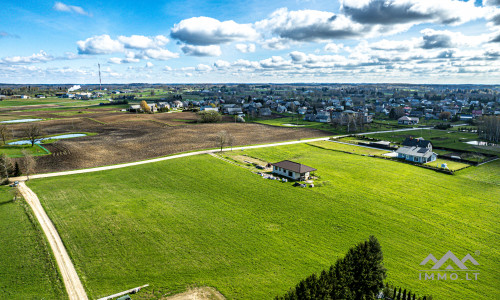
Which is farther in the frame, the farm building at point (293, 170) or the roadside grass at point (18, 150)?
the roadside grass at point (18, 150)

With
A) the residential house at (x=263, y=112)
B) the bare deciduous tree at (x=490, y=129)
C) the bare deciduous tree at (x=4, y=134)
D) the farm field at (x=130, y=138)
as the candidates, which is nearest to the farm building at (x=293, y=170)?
the farm field at (x=130, y=138)

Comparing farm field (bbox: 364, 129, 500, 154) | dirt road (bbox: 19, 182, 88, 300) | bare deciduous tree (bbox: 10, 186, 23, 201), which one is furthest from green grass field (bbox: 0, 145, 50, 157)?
farm field (bbox: 364, 129, 500, 154)

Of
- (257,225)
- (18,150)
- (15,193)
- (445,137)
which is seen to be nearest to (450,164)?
(445,137)

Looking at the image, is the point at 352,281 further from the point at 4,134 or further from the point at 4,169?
the point at 4,134

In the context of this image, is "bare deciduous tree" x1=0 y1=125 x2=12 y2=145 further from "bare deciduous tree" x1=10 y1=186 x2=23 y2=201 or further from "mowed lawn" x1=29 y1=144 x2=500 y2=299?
"bare deciduous tree" x1=10 y1=186 x2=23 y2=201

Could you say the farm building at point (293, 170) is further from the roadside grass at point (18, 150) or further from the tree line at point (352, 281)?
the roadside grass at point (18, 150)

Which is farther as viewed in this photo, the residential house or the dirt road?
the residential house
